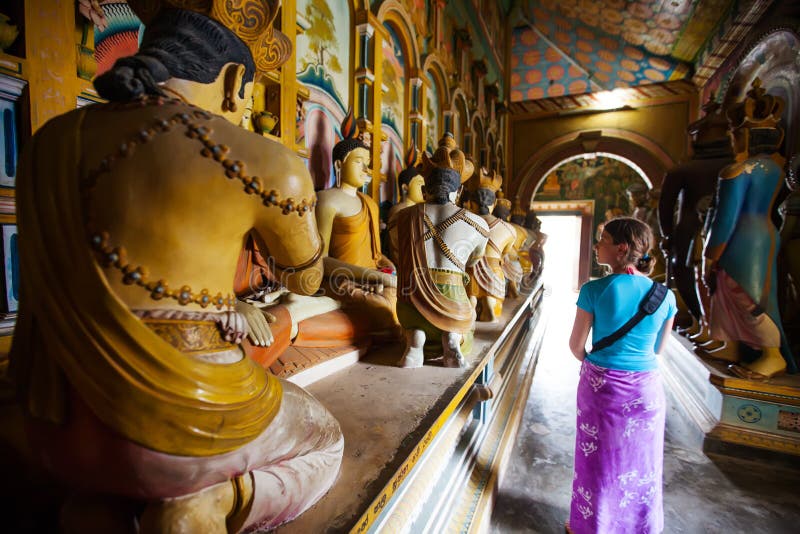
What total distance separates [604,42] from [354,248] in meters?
9.97

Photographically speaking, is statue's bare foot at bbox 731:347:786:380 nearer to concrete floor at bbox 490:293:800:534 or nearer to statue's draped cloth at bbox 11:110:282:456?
concrete floor at bbox 490:293:800:534

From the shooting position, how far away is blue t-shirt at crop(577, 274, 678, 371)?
5.33ft

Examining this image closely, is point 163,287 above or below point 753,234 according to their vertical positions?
A: below

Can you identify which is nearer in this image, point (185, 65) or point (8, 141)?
point (185, 65)

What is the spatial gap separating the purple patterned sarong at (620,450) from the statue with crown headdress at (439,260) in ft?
2.20

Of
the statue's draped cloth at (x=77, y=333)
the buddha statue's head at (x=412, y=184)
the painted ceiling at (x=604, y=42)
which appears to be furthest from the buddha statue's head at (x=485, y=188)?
the painted ceiling at (x=604, y=42)

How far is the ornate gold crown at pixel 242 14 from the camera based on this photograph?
0.78m

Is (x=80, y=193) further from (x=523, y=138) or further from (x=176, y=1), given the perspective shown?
(x=523, y=138)

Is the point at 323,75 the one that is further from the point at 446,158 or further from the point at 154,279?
the point at 154,279

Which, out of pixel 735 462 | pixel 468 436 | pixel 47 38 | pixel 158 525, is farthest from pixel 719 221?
pixel 47 38

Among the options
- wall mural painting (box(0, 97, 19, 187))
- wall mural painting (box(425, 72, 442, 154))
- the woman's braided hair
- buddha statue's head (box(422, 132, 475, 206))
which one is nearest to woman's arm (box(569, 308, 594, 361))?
the woman's braided hair

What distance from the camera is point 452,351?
2102 mm

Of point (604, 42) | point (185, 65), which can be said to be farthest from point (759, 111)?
point (604, 42)

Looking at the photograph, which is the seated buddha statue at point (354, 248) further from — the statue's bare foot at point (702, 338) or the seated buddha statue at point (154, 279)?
the statue's bare foot at point (702, 338)
